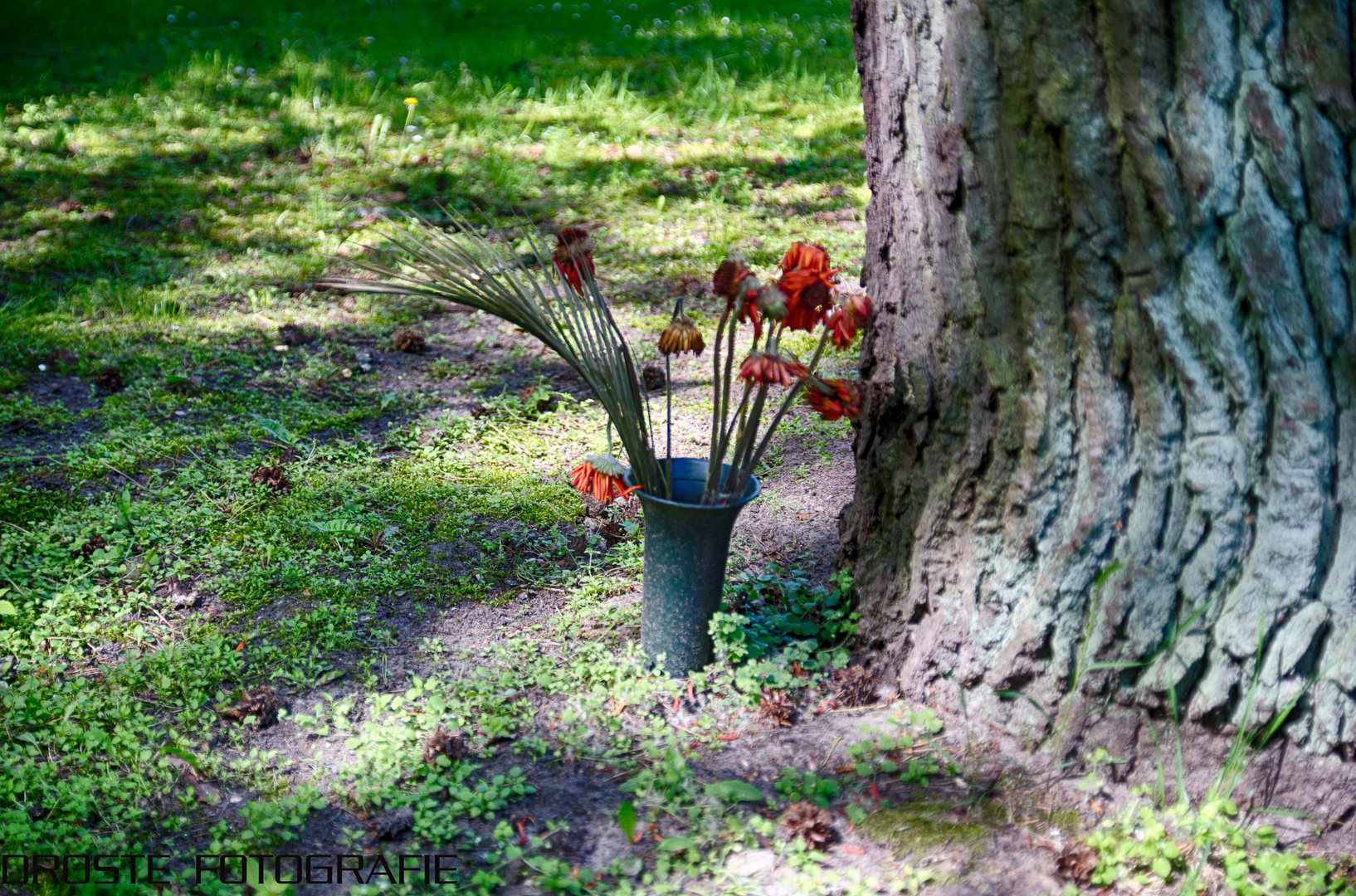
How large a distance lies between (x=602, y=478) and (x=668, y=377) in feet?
1.18

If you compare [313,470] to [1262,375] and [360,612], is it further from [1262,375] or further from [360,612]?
[1262,375]

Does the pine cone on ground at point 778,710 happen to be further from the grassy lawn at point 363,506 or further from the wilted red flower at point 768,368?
the wilted red flower at point 768,368

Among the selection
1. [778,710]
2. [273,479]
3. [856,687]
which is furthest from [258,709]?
[856,687]

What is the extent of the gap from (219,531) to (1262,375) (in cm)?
260

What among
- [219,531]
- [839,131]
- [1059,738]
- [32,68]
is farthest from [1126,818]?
[32,68]

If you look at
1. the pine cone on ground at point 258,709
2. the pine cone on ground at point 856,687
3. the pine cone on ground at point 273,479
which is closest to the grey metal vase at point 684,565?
the pine cone on ground at point 856,687

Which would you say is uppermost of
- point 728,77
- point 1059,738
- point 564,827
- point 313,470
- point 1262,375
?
point 728,77

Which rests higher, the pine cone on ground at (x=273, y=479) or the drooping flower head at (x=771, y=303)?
the drooping flower head at (x=771, y=303)

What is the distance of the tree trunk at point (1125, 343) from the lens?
1665 millimetres

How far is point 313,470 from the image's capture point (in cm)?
325

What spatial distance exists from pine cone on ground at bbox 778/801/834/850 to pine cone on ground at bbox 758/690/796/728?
0.26m

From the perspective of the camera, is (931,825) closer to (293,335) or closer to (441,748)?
(441,748)

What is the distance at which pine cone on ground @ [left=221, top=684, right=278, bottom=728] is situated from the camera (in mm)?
2248

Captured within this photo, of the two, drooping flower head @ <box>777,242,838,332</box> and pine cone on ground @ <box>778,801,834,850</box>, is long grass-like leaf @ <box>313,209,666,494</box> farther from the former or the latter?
pine cone on ground @ <box>778,801,834,850</box>
